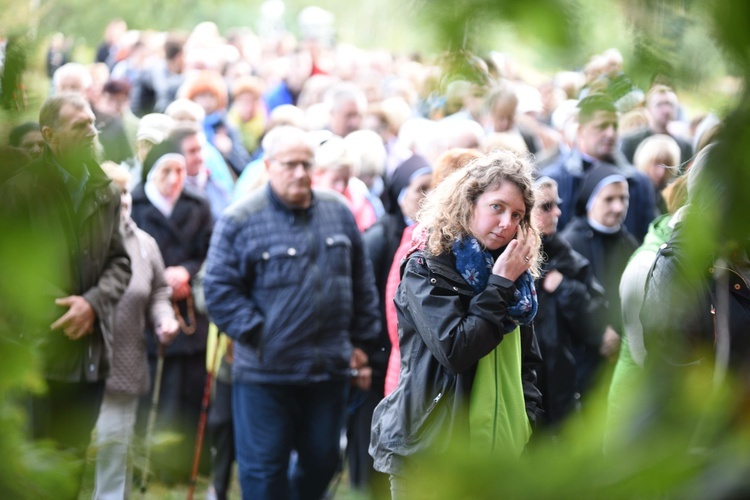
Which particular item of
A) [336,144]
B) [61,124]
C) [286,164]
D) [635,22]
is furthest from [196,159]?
[635,22]

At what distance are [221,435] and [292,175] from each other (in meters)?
1.90

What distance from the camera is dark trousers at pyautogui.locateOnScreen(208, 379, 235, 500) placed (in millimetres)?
6859

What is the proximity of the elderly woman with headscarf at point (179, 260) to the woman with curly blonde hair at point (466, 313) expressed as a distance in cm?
301

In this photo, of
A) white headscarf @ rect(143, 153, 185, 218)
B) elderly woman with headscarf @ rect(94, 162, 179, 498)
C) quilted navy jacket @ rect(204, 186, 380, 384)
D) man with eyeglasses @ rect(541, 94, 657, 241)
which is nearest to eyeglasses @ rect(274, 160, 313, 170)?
quilted navy jacket @ rect(204, 186, 380, 384)

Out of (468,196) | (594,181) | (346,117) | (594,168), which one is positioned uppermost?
(346,117)

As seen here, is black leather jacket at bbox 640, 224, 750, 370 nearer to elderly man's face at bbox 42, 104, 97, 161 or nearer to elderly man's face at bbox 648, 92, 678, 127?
elderly man's face at bbox 648, 92, 678, 127

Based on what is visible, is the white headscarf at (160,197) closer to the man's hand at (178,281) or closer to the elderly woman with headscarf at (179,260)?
the elderly woman with headscarf at (179,260)

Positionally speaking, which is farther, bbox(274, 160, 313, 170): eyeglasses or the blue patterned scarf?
bbox(274, 160, 313, 170): eyeglasses

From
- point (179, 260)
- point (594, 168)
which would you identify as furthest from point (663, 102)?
point (594, 168)

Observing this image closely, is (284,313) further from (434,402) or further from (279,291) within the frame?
(434,402)

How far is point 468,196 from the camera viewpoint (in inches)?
166

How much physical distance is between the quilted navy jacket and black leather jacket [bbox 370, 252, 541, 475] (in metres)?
1.59

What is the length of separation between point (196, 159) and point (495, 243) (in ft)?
13.4

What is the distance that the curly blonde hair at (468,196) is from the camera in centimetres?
415
